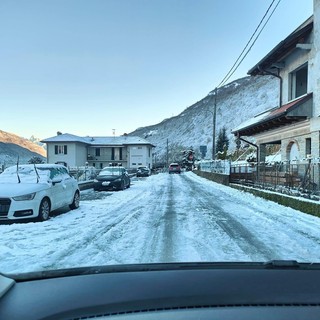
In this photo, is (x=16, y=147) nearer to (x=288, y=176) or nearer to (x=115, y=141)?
(x=115, y=141)

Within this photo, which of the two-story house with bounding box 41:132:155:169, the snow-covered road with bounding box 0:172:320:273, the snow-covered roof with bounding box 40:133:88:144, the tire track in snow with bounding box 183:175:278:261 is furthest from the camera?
the two-story house with bounding box 41:132:155:169

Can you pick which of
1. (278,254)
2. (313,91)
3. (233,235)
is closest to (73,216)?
(233,235)

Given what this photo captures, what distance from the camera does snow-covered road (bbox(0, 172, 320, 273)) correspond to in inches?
231

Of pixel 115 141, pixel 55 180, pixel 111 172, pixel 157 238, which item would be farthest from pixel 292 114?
pixel 115 141

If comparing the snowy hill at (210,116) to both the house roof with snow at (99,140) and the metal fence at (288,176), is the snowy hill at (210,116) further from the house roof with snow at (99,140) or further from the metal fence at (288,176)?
the metal fence at (288,176)

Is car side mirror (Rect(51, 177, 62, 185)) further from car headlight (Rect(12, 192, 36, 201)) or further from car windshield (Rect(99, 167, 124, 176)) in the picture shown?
car windshield (Rect(99, 167, 124, 176))

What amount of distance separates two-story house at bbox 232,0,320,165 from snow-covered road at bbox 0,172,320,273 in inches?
211

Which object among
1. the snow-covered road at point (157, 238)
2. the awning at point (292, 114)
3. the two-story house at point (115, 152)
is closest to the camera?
the snow-covered road at point (157, 238)

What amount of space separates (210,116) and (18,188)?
458 ft

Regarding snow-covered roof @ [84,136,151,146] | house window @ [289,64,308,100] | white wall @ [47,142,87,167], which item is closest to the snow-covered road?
house window @ [289,64,308,100]

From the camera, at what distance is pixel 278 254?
6.21 metres

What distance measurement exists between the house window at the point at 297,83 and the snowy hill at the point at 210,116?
9071 cm

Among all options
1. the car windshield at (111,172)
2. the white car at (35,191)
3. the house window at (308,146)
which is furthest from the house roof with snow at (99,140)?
the white car at (35,191)

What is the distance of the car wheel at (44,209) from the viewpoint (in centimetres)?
943
